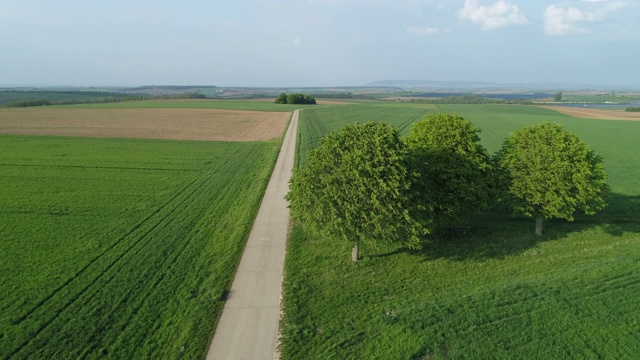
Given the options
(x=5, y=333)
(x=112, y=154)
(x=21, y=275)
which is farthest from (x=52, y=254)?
(x=112, y=154)

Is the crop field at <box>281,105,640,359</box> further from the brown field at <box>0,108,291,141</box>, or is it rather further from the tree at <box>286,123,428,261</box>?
the brown field at <box>0,108,291,141</box>

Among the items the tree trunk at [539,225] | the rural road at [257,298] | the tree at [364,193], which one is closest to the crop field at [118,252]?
the rural road at [257,298]

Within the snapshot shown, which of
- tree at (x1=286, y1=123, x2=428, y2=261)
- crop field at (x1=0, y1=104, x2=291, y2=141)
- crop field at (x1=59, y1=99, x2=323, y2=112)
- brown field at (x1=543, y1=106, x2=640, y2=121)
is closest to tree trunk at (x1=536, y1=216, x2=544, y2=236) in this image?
tree at (x1=286, y1=123, x2=428, y2=261)

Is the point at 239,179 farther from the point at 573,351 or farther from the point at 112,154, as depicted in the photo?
the point at 573,351

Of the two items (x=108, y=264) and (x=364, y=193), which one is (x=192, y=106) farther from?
(x=364, y=193)

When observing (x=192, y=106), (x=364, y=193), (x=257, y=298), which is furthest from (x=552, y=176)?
(x=192, y=106)
